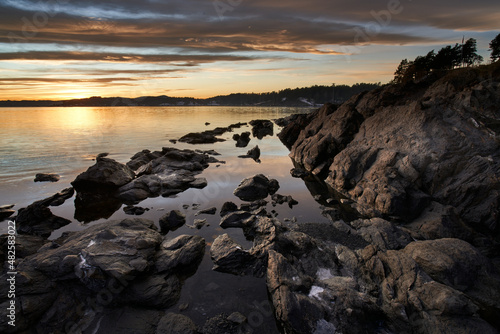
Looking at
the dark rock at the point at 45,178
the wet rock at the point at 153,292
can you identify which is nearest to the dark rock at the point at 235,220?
the wet rock at the point at 153,292

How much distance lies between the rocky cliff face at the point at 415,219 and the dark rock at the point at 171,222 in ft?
25.4

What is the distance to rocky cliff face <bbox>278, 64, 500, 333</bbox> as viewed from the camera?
9.28 meters

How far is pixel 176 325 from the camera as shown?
9.34 metres

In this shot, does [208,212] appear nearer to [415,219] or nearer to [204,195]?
[204,195]

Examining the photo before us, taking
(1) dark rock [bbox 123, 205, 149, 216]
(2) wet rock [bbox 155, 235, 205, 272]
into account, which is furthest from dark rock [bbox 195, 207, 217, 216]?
(2) wet rock [bbox 155, 235, 205, 272]

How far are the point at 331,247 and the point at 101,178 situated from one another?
21129 mm

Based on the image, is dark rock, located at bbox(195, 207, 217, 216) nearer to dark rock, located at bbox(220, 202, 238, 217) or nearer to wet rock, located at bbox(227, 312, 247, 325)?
dark rock, located at bbox(220, 202, 238, 217)

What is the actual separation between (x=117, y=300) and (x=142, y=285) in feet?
3.39

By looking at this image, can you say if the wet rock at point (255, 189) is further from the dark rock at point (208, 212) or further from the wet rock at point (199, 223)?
the wet rock at point (199, 223)

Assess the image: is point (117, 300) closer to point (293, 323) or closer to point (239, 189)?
point (293, 323)

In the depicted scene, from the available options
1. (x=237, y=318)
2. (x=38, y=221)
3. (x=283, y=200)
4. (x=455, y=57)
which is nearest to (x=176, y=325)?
(x=237, y=318)

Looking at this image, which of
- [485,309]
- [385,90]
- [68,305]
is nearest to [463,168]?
[485,309]

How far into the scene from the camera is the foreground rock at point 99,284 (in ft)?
31.1

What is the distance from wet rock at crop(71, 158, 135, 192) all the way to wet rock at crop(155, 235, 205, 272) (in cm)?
1286
